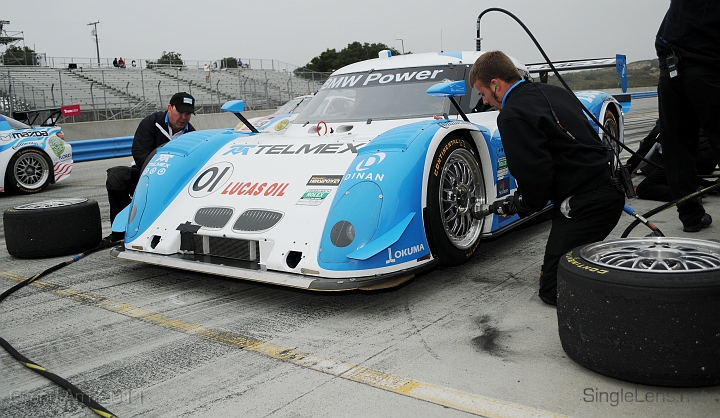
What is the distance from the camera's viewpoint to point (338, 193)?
4176 mm

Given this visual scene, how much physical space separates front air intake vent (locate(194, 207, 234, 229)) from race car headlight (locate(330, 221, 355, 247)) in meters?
0.89

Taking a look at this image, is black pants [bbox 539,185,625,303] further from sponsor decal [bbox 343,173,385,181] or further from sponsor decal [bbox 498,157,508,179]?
sponsor decal [bbox 498,157,508,179]

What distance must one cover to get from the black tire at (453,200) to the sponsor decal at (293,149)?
66cm

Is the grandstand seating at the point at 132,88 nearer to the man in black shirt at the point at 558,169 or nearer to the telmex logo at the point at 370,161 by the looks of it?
the telmex logo at the point at 370,161

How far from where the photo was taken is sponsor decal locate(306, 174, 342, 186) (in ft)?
14.2

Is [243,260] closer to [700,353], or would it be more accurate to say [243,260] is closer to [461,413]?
[461,413]

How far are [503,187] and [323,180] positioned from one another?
1.53 metres

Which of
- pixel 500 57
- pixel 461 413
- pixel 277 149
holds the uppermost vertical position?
pixel 500 57

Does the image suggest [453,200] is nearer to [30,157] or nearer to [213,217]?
[213,217]

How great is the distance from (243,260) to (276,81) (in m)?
31.0

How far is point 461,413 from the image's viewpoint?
264cm

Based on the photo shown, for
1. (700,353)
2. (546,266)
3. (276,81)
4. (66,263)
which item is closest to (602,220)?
(546,266)

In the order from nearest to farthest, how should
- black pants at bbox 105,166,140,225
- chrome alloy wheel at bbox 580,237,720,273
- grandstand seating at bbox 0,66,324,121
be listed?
1. chrome alloy wheel at bbox 580,237,720,273
2. black pants at bbox 105,166,140,225
3. grandstand seating at bbox 0,66,324,121

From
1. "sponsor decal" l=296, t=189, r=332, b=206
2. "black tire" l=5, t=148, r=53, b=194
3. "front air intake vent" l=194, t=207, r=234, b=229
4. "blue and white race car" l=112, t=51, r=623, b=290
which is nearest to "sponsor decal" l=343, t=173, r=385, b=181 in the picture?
"blue and white race car" l=112, t=51, r=623, b=290
